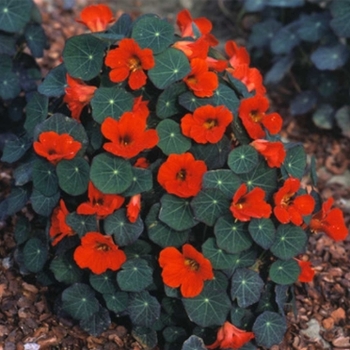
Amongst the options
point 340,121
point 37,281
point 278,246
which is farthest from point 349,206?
point 37,281

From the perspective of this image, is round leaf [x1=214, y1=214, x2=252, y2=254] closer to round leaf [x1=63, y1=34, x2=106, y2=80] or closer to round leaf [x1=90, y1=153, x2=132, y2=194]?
round leaf [x1=90, y1=153, x2=132, y2=194]

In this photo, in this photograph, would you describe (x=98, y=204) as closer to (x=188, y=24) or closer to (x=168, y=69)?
(x=168, y=69)

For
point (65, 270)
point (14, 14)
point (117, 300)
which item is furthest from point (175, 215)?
point (14, 14)

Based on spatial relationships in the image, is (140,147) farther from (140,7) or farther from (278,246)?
(140,7)

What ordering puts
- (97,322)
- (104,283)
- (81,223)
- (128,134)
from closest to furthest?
(128,134), (81,223), (104,283), (97,322)

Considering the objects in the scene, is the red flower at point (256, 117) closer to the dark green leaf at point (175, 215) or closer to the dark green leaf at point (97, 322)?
the dark green leaf at point (175, 215)

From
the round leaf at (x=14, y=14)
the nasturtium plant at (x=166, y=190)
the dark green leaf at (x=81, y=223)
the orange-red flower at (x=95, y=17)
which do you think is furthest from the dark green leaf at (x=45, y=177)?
the round leaf at (x=14, y=14)
